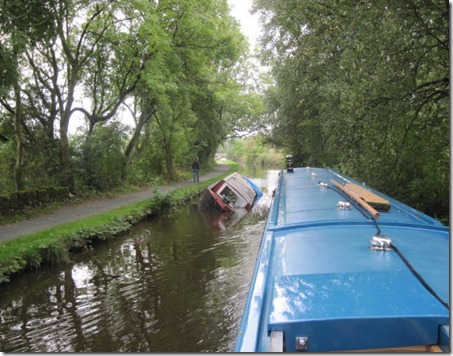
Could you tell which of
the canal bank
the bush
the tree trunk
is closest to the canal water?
the canal bank

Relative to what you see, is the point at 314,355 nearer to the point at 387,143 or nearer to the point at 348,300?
the point at 348,300

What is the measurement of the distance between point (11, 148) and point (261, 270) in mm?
13617

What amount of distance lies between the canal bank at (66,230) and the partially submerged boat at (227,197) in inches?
61.2

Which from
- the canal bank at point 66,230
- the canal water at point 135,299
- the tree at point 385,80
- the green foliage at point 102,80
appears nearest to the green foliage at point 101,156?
the green foliage at point 102,80

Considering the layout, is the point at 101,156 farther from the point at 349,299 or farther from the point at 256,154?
the point at 256,154

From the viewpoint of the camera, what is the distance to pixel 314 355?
5.39 feet

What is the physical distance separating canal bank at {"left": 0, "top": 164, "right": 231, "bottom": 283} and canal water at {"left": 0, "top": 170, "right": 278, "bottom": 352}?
26 cm

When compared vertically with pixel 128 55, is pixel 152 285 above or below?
below

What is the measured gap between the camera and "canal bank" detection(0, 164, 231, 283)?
22.2 feet

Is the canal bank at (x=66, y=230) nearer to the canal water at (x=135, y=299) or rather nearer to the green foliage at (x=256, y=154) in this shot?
the canal water at (x=135, y=299)

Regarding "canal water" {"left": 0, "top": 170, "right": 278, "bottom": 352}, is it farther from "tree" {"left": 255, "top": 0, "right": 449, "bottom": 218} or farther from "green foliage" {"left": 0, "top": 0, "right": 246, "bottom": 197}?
"green foliage" {"left": 0, "top": 0, "right": 246, "bottom": 197}

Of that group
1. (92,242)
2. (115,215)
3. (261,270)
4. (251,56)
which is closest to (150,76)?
(115,215)

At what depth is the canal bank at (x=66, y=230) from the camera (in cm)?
677

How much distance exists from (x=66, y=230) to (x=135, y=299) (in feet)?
11.3
